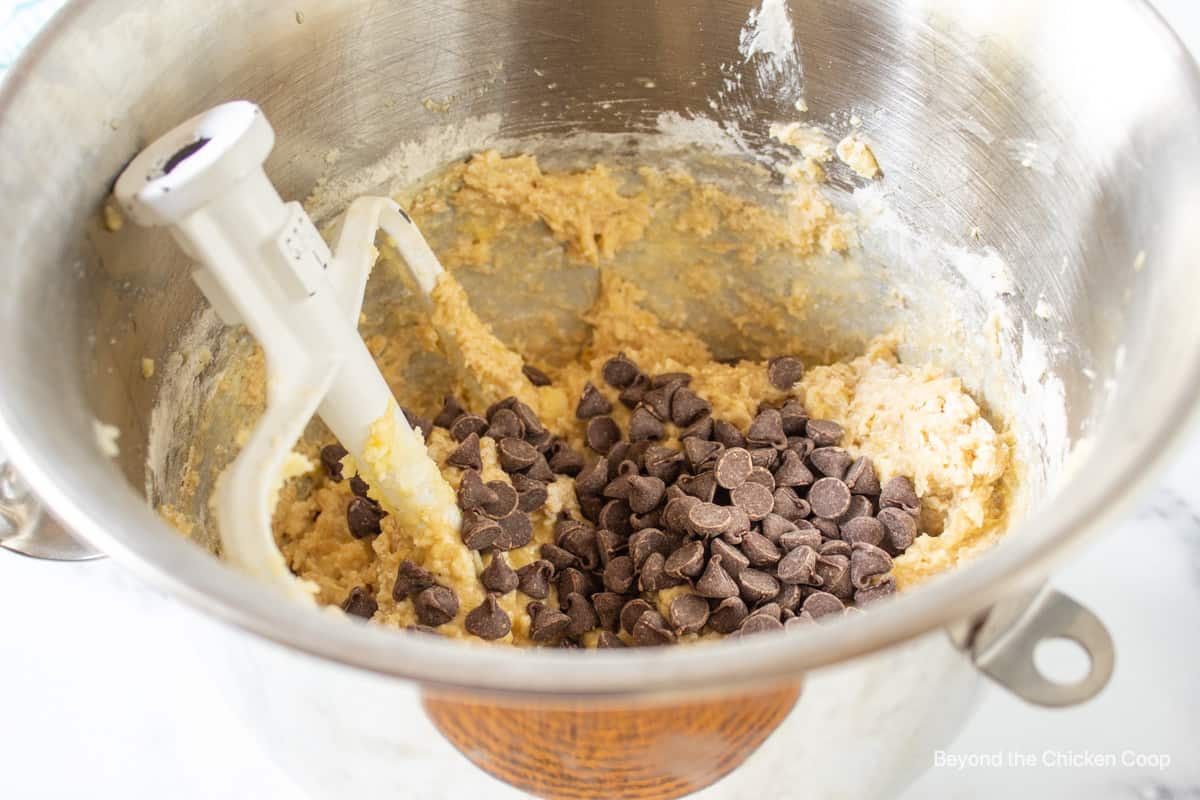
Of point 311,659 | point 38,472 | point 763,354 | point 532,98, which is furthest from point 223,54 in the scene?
point 763,354

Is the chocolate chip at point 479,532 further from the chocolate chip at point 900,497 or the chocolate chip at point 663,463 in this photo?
the chocolate chip at point 900,497

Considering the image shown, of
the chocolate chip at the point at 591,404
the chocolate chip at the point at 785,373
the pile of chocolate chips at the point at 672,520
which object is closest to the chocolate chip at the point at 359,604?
the pile of chocolate chips at the point at 672,520

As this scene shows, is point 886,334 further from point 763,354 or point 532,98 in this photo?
point 532,98

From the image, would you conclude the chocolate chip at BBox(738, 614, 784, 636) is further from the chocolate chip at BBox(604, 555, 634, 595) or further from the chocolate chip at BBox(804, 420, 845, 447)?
the chocolate chip at BBox(804, 420, 845, 447)

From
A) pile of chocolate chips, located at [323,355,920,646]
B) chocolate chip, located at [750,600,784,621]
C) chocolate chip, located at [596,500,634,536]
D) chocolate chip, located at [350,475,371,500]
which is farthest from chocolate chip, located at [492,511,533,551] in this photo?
chocolate chip, located at [750,600,784,621]

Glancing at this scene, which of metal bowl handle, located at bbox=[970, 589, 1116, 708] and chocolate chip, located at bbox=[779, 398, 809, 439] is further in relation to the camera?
chocolate chip, located at bbox=[779, 398, 809, 439]

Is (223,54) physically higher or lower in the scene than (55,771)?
higher
